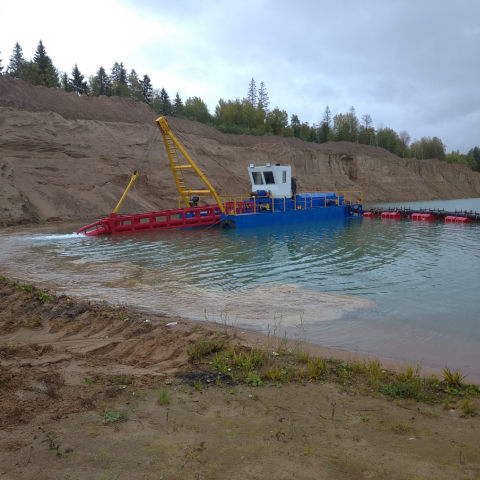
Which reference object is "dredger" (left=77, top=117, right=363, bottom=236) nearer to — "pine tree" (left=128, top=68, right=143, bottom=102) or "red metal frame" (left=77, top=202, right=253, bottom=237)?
"red metal frame" (left=77, top=202, right=253, bottom=237)

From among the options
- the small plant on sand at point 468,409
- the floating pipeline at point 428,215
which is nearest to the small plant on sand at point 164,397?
the small plant on sand at point 468,409

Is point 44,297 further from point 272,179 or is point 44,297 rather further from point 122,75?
point 122,75

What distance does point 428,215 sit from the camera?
31.1m

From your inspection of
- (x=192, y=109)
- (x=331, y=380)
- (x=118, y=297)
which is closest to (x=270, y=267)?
(x=118, y=297)

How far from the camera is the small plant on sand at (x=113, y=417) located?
3619 mm

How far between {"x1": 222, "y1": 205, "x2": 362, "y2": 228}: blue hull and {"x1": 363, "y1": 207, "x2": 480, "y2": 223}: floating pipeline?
2.35m

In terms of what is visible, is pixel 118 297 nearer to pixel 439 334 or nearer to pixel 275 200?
pixel 439 334

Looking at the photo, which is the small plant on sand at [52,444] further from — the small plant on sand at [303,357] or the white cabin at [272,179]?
the white cabin at [272,179]

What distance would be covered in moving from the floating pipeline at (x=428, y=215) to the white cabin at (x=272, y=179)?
978 centimetres

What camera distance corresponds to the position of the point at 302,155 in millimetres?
58531

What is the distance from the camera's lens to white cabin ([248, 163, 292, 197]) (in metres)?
27.4

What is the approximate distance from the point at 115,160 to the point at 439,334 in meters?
33.3

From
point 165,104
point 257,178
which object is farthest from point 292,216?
point 165,104

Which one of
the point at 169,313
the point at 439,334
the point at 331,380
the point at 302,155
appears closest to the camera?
the point at 331,380
